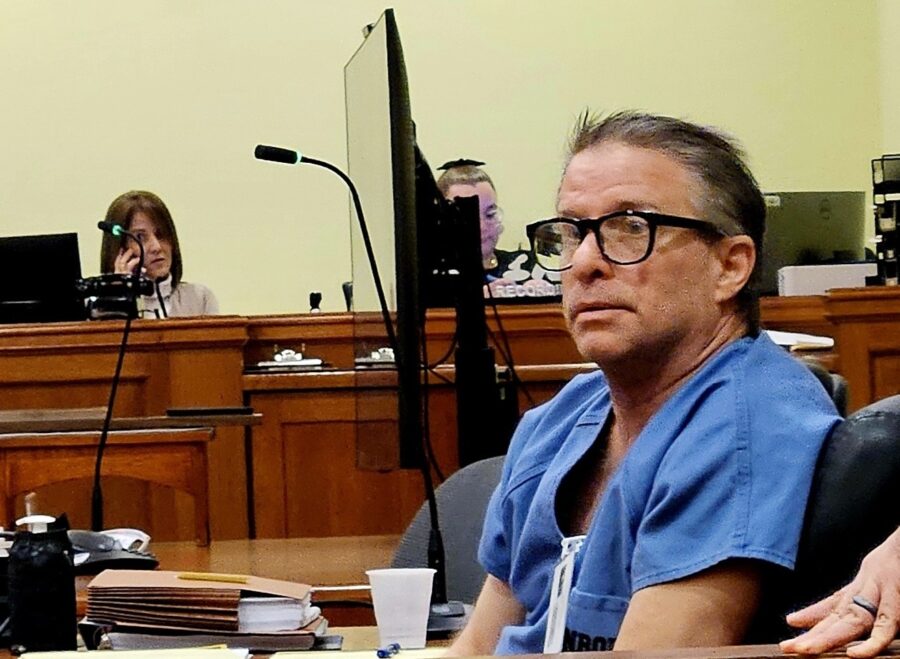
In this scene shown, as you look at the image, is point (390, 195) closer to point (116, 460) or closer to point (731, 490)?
point (116, 460)

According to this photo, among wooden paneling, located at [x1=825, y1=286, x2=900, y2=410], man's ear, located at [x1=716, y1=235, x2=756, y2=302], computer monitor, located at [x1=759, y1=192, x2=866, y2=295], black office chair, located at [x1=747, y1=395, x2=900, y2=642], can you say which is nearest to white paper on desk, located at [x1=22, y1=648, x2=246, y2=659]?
black office chair, located at [x1=747, y1=395, x2=900, y2=642]

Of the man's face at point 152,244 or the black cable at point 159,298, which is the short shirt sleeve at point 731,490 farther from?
the man's face at point 152,244

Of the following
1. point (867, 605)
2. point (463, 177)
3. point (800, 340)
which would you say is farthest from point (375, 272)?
point (463, 177)

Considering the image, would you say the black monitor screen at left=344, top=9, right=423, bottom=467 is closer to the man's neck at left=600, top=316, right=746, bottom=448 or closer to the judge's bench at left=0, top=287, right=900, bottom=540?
the man's neck at left=600, top=316, right=746, bottom=448

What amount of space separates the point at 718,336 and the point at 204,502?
1685mm

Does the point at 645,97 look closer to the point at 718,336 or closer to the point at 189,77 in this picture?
the point at 189,77

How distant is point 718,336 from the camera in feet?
5.24

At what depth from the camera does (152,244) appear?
5.59 meters

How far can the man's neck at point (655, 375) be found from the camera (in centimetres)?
159

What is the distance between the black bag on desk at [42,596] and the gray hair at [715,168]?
2.62 feet

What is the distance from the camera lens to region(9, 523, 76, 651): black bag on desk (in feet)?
5.82

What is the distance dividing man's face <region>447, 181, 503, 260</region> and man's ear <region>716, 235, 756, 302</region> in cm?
419

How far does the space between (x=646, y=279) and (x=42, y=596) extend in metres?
0.81

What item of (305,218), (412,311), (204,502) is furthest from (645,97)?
(412,311)
